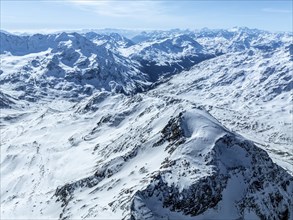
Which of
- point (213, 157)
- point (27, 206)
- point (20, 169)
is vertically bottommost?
point (20, 169)

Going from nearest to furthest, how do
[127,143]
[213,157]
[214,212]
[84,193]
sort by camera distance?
[214,212], [213,157], [84,193], [127,143]

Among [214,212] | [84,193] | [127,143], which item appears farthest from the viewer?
[127,143]

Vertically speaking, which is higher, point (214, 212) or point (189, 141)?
point (189, 141)

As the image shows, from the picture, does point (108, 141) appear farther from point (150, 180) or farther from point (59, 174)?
point (150, 180)

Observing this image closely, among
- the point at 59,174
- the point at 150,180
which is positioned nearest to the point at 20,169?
the point at 59,174

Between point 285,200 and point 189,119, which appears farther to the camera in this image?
point 189,119

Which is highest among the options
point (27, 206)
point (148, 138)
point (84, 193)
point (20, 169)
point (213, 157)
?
point (213, 157)

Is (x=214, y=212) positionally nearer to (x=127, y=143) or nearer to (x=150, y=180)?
(x=150, y=180)

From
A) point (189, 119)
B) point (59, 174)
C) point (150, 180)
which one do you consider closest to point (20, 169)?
point (59, 174)

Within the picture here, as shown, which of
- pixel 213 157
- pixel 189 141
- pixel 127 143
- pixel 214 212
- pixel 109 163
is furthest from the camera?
pixel 127 143
